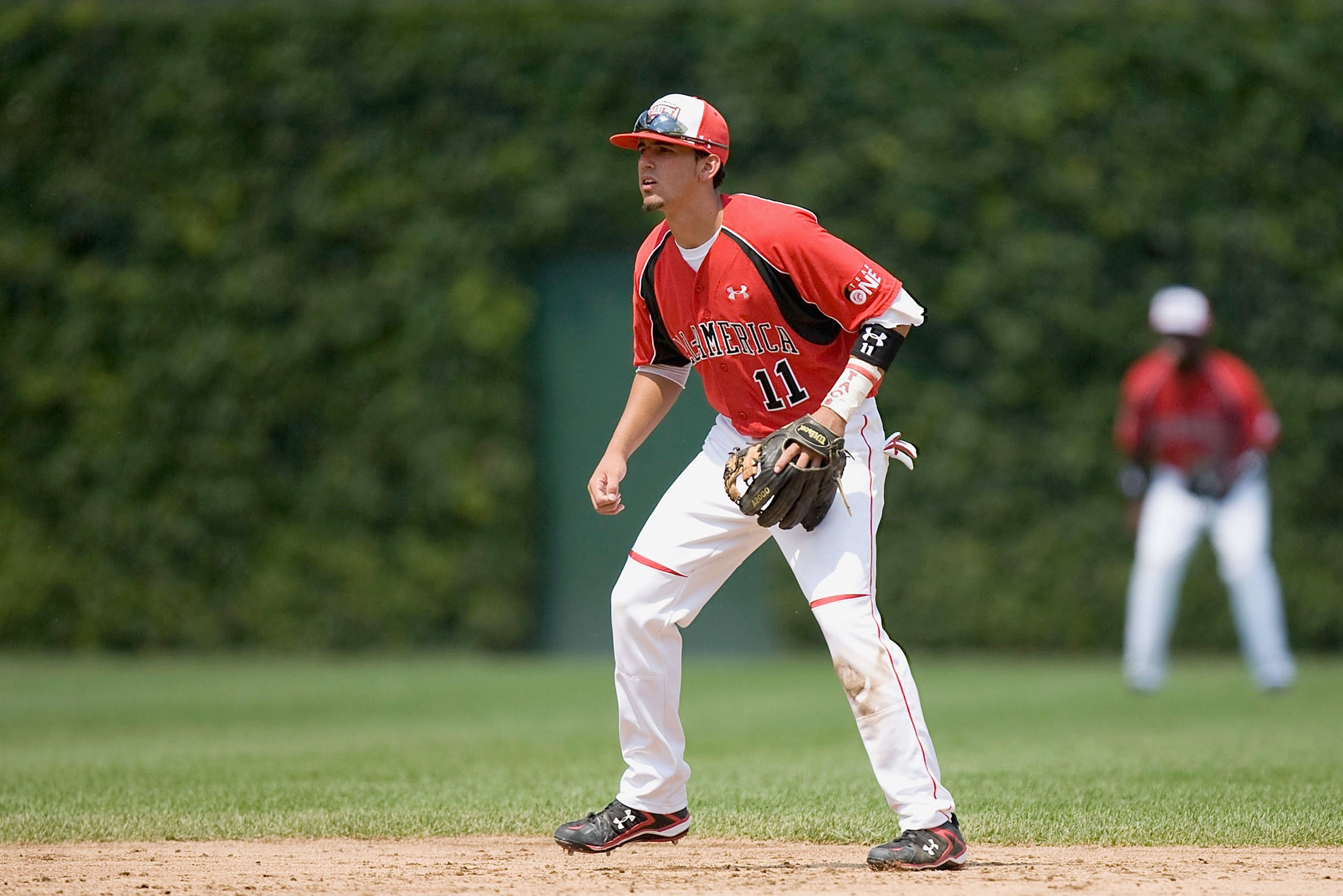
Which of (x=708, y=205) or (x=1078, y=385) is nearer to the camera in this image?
(x=708, y=205)

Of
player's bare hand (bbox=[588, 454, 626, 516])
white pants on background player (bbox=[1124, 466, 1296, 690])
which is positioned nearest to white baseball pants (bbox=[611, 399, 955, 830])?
player's bare hand (bbox=[588, 454, 626, 516])

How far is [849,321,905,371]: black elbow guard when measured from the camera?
4.79 meters

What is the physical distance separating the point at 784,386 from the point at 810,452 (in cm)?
42

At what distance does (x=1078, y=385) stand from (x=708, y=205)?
29.3 feet

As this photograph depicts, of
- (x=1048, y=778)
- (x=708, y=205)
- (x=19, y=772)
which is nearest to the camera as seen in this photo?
(x=708, y=205)

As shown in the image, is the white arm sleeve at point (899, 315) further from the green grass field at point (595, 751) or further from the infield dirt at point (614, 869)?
the green grass field at point (595, 751)

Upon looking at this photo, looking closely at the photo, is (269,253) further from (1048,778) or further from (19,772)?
(1048,778)

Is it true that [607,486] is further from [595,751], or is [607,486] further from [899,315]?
[595,751]

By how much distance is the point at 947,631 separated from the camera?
13.3 m

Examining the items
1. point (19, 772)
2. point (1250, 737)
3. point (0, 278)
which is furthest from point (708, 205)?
point (0, 278)

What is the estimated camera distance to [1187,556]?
11.3 meters

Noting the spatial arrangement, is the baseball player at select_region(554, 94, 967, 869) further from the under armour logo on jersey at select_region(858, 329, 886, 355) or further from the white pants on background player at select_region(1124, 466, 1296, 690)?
the white pants on background player at select_region(1124, 466, 1296, 690)

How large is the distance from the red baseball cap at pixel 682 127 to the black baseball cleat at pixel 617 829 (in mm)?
2131

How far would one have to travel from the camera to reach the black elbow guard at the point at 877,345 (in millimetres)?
4793
